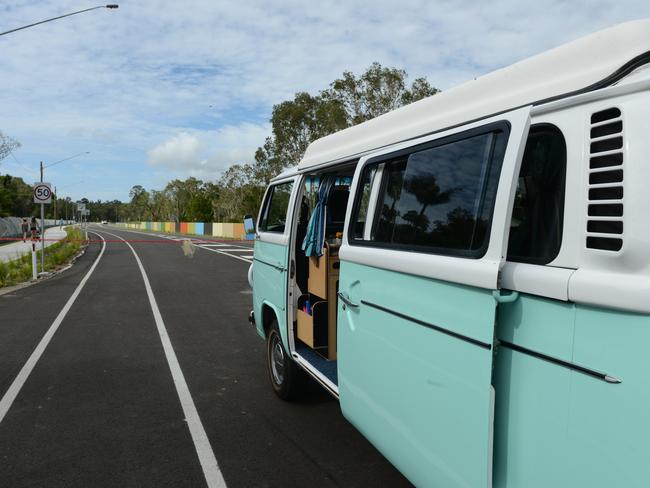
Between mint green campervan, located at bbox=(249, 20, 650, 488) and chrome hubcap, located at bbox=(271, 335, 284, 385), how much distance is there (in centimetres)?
201

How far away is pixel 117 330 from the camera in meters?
8.14

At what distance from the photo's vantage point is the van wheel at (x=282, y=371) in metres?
4.82

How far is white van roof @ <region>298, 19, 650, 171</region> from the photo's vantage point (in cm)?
179

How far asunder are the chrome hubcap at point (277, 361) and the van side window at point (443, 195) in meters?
2.36

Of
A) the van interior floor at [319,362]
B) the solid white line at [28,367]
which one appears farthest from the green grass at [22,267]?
the van interior floor at [319,362]

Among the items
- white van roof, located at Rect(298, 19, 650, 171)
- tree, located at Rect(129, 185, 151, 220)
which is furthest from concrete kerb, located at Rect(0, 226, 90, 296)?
tree, located at Rect(129, 185, 151, 220)

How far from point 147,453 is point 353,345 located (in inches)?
80.2

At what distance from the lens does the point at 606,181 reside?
5.56 feet

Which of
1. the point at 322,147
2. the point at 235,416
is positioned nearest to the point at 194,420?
the point at 235,416

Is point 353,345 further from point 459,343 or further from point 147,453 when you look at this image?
point 147,453

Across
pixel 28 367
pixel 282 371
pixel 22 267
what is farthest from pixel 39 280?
pixel 282 371

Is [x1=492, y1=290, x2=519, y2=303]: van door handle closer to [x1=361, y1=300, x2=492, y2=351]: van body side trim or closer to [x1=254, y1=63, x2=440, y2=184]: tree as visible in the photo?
[x1=361, y1=300, x2=492, y2=351]: van body side trim

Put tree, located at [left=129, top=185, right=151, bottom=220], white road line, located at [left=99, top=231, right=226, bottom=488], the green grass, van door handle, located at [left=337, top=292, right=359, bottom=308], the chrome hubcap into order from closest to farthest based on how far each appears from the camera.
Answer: van door handle, located at [left=337, top=292, right=359, bottom=308] < white road line, located at [left=99, top=231, right=226, bottom=488] < the chrome hubcap < the green grass < tree, located at [left=129, top=185, right=151, bottom=220]

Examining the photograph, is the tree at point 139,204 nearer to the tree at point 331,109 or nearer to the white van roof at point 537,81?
the tree at point 331,109
